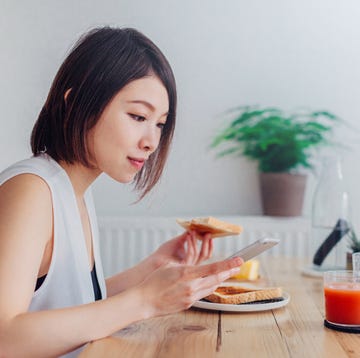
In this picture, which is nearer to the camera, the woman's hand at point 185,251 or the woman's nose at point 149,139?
the woman's nose at point 149,139

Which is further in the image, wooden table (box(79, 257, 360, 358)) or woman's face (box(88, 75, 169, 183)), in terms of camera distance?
woman's face (box(88, 75, 169, 183))

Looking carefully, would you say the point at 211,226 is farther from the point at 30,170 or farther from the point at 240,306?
the point at 30,170

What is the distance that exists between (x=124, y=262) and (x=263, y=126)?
3.02 feet

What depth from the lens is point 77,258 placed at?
124 centimetres

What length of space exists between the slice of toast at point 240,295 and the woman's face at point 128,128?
0.31 m

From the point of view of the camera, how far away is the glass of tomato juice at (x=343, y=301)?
3.62 ft

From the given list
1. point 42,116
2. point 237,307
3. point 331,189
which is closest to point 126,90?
point 42,116

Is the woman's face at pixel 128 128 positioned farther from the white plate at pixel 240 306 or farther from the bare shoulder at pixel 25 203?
the white plate at pixel 240 306

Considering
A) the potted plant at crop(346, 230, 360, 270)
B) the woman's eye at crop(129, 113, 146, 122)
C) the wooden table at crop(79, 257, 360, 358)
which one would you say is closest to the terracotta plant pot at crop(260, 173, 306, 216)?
the potted plant at crop(346, 230, 360, 270)

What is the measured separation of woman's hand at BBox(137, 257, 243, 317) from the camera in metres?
1.07

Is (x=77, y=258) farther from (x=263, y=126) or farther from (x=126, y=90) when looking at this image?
(x=263, y=126)

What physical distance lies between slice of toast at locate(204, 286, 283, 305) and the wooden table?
28 millimetres

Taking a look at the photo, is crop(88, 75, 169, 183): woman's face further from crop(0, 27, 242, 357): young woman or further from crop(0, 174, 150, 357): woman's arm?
crop(0, 174, 150, 357): woman's arm

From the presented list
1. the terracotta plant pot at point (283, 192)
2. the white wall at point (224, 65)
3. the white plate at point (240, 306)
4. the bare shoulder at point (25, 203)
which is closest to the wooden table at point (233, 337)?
the white plate at point (240, 306)
